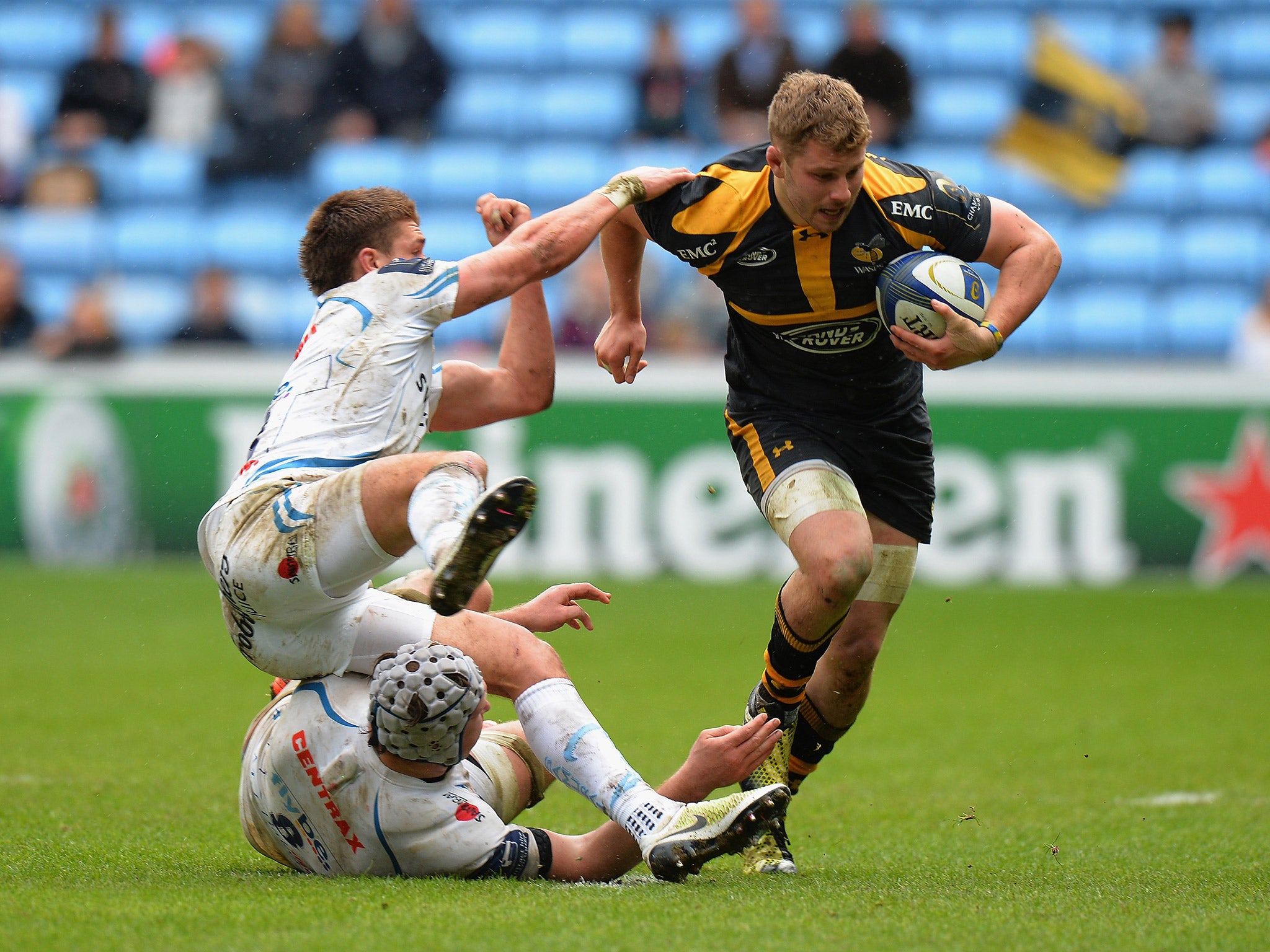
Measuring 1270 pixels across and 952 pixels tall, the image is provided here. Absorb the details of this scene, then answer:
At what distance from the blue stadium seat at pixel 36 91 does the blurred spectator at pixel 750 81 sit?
6643mm

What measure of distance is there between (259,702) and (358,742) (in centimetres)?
414

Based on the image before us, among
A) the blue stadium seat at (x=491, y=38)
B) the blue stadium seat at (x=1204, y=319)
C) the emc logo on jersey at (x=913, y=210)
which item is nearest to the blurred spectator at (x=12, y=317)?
the blue stadium seat at (x=491, y=38)

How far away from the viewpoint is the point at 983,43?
16297 mm

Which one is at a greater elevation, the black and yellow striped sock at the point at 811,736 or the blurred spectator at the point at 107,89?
the blurred spectator at the point at 107,89

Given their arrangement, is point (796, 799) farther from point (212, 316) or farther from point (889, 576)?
point (212, 316)

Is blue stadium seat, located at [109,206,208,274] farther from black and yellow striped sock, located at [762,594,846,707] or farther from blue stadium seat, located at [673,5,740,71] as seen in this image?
black and yellow striped sock, located at [762,594,846,707]

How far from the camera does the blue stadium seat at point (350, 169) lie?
15.0 m

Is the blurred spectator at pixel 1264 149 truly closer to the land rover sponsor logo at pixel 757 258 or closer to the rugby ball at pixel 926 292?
the rugby ball at pixel 926 292

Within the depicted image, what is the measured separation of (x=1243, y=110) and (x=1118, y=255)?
8.39 feet

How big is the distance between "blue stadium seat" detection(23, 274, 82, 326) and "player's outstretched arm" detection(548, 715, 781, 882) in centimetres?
1135

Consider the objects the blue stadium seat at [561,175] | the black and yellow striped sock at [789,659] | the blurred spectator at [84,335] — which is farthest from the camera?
the blue stadium seat at [561,175]

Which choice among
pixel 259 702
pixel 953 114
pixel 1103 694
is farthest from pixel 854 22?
pixel 259 702

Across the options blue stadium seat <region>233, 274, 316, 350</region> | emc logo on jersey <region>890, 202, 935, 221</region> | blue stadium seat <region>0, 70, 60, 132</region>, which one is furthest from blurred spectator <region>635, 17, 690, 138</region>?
emc logo on jersey <region>890, 202, 935, 221</region>

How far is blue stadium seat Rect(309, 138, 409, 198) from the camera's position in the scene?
15.0 metres
